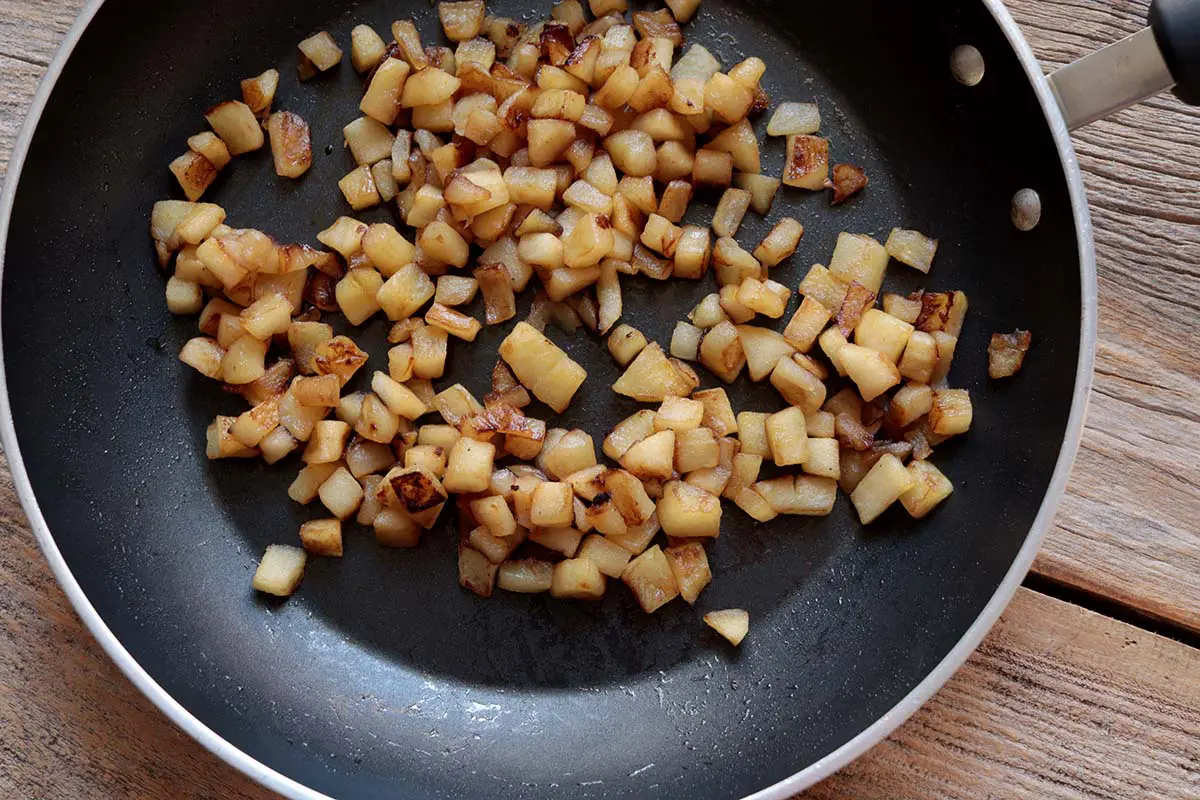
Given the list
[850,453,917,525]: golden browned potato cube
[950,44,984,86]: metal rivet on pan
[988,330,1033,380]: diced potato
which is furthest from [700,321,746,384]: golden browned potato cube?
[950,44,984,86]: metal rivet on pan

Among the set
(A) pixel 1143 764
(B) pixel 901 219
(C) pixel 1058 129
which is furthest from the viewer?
(B) pixel 901 219

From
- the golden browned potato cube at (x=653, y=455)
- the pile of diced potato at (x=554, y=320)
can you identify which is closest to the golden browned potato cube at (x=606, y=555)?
the pile of diced potato at (x=554, y=320)

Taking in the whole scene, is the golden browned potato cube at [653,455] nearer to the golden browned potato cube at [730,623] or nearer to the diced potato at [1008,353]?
the golden browned potato cube at [730,623]

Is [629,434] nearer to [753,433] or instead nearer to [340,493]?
[753,433]

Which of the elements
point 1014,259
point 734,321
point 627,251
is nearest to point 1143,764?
point 1014,259

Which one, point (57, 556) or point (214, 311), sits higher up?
point (214, 311)

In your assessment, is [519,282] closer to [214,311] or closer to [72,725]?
[214,311]
